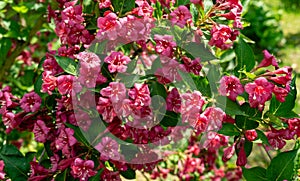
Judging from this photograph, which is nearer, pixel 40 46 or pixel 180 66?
pixel 180 66

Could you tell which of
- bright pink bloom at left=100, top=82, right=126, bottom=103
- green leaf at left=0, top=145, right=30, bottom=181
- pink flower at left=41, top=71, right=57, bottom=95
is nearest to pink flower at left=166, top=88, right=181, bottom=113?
bright pink bloom at left=100, top=82, right=126, bottom=103

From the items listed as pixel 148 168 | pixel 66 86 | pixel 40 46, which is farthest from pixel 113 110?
pixel 40 46

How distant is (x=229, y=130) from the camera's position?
1594 mm

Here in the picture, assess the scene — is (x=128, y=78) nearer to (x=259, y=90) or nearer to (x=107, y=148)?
(x=107, y=148)

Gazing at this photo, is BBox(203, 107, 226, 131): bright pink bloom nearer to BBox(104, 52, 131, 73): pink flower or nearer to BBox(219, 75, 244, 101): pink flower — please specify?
BBox(219, 75, 244, 101): pink flower

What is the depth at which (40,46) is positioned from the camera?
3.28 m

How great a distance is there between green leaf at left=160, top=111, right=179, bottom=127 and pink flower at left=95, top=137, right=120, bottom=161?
184 millimetres

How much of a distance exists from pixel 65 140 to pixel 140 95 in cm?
28

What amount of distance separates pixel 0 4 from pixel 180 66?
4.09 feet

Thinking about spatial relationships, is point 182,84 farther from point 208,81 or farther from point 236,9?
point 236,9

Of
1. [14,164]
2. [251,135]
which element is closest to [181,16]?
[251,135]

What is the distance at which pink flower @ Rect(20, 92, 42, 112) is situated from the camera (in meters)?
1.67

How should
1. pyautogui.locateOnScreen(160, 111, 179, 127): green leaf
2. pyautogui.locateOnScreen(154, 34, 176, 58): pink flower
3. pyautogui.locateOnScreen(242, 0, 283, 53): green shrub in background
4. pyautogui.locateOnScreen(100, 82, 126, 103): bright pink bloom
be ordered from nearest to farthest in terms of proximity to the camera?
1. pyautogui.locateOnScreen(100, 82, 126, 103): bright pink bloom
2. pyautogui.locateOnScreen(154, 34, 176, 58): pink flower
3. pyautogui.locateOnScreen(160, 111, 179, 127): green leaf
4. pyautogui.locateOnScreen(242, 0, 283, 53): green shrub in background

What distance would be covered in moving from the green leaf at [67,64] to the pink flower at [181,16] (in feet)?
1.07
